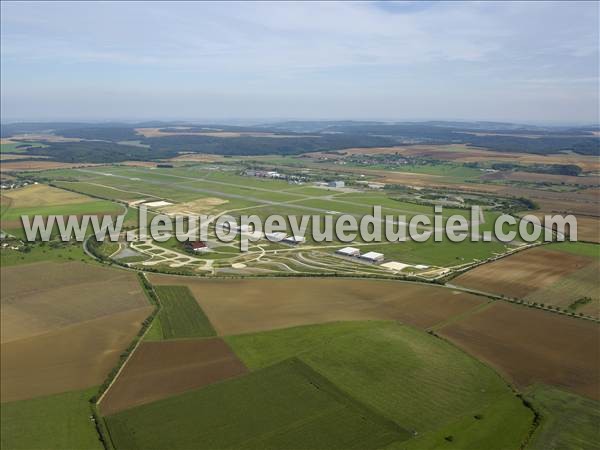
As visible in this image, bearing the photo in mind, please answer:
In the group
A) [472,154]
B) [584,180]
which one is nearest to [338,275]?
[584,180]

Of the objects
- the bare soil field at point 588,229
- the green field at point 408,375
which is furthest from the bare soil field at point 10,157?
the bare soil field at point 588,229

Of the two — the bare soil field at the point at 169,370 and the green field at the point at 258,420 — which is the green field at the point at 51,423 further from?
the green field at the point at 258,420

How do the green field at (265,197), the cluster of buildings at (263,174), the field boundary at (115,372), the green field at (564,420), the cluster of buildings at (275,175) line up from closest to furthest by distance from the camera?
1. the green field at (564,420)
2. the field boundary at (115,372)
3. the green field at (265,197)
4. the cluster of buildings at (275,175)
5. the cluster of buildings at (263,174)

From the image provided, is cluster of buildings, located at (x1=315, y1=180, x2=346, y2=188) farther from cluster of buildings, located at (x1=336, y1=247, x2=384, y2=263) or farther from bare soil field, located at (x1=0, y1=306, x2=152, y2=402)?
bare soil field, located at (x1=0, y1=306, x2=152, y2=402)

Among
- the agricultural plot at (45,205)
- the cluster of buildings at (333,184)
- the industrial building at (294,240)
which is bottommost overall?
the industrial building at (294,240)

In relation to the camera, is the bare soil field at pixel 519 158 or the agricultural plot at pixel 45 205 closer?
the agricultural plot at pixel 45 205

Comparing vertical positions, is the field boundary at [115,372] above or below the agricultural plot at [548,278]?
below

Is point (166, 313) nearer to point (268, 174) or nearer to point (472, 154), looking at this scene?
point (268, 174)

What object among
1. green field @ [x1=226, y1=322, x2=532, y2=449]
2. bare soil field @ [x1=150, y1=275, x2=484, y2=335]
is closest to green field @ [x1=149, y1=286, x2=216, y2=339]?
bare soil field @ [x1=150, y1=275, x2=484, y2=335]
